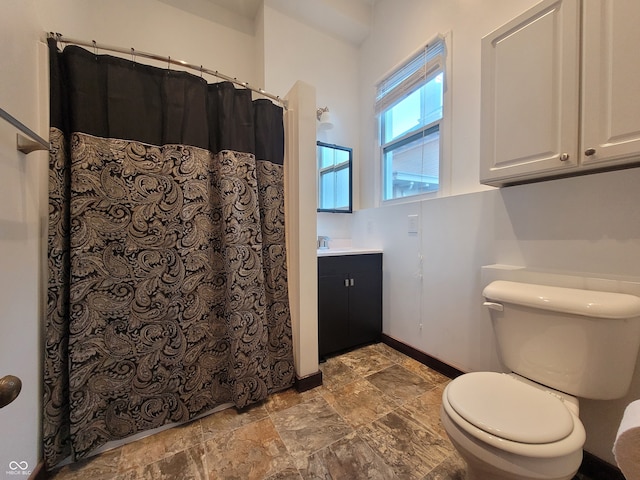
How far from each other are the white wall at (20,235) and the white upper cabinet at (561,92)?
1.91 m

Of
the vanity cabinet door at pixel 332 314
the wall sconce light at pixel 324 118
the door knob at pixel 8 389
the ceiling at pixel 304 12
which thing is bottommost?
the vanity cabinet door at pixel 332 314

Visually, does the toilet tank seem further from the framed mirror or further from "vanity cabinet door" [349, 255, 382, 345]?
the framed mirror

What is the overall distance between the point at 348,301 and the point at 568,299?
1.32 m

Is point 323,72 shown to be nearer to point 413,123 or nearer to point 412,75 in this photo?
point 412,75

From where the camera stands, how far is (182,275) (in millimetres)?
1310

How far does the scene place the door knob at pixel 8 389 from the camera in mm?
438

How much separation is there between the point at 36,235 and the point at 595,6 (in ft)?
7.53

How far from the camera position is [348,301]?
2.06m

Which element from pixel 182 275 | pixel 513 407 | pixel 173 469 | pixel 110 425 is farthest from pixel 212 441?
pixel 513 407

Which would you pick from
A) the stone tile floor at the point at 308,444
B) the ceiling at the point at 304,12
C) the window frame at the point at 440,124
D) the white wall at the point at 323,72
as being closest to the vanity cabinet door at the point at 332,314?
the stone tile floor at the point at 308,444

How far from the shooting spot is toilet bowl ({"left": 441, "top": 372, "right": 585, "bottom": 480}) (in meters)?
0.74

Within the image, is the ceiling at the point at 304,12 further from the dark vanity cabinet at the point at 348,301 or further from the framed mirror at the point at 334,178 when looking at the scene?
the dark vanity cabinet at the point at 348,301

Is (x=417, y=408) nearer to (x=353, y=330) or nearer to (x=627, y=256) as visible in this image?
(x=353, y=330)

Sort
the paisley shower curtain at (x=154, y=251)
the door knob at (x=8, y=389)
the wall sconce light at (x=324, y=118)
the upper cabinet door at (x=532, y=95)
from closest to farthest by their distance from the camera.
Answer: the door knob at (x=8, y=389) < the upper cabinet door at (x=532, y=95) < the paisley shower curtain at (x=154, y=251) < the wall sconce light at (x=324, y=118)
